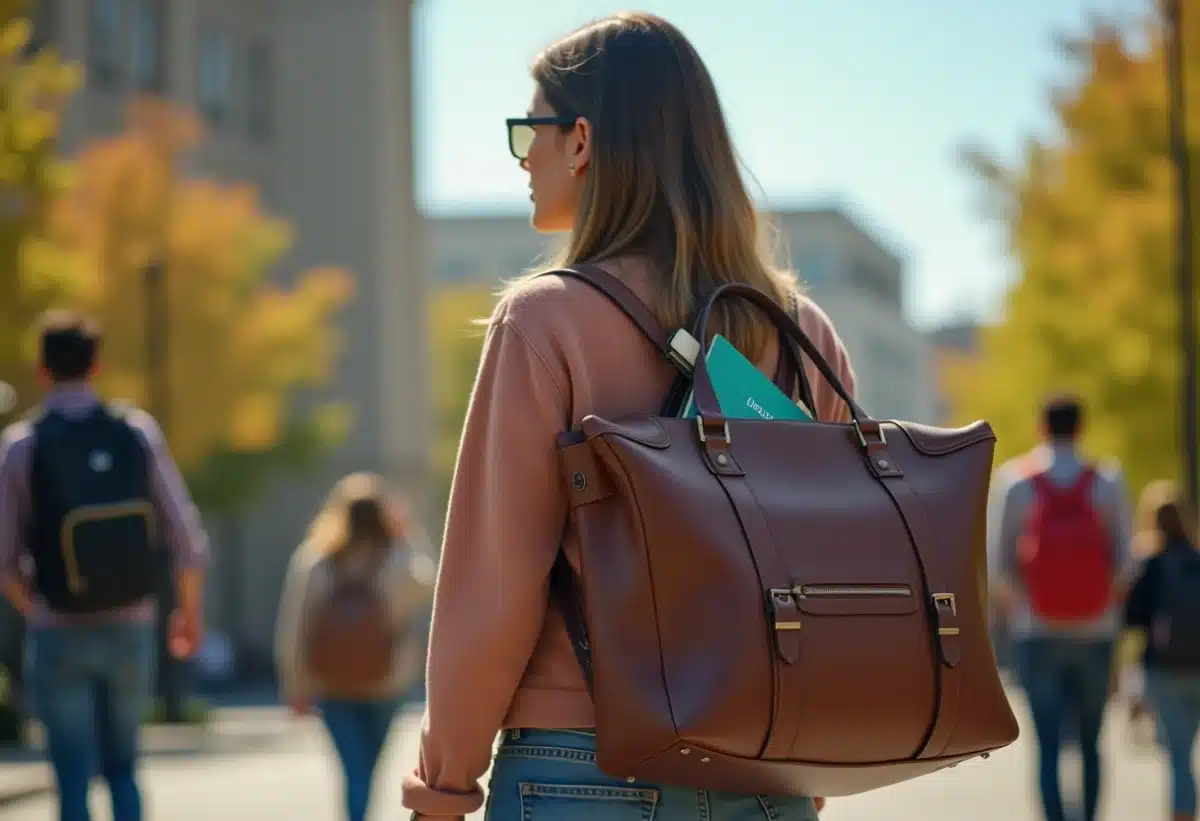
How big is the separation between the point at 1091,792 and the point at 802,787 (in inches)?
260

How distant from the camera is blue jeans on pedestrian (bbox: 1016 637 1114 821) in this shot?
8.69 m

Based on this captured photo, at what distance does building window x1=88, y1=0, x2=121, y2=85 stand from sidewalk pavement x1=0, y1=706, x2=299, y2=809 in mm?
A: 15007

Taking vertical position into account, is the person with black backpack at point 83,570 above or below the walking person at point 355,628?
above

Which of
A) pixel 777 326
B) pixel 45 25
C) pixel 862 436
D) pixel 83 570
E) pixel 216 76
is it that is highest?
pixel 45 25

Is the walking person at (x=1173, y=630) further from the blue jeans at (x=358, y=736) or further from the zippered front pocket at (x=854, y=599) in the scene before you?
the zippered front pocket at (x=854, y=599)

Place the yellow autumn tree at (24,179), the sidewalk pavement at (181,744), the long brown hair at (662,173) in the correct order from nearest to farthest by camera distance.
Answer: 1. the long brown hair at (662,173)
2. the sidewalk pavement at (181,744)
3. the yellow autumn tree at (24,179)

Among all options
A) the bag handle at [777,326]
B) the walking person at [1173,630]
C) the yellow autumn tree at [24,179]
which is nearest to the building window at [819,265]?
the yellow autumn tree at [24,179]

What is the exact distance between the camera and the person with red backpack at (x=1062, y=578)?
8.66 meters

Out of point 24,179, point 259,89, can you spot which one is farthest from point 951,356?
point 24,179

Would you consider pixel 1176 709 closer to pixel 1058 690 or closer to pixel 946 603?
pixel 1058 690

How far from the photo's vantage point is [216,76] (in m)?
48.3

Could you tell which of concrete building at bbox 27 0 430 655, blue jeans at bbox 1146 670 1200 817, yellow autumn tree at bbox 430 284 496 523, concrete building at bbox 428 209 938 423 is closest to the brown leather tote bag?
blue jeans at bbox 1146 670 1200 817

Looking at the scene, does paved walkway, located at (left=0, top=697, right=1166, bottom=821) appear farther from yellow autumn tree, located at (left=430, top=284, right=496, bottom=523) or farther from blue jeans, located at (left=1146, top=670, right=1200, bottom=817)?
yellow autumn tree, located at (left=430, top=284, right=496, bottom=523)

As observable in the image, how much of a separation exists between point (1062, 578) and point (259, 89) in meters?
43.8
